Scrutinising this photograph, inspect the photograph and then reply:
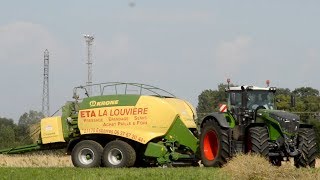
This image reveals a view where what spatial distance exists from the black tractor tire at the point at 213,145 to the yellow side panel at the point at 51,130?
17.8ft

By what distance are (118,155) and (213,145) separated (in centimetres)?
336

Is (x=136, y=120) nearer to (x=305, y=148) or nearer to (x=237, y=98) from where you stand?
(x=237, y=98)

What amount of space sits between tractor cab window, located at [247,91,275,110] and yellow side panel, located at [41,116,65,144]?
23.2ft

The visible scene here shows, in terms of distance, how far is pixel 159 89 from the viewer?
71.3ft

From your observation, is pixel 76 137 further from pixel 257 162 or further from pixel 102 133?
pixel 257 162

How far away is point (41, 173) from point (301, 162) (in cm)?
776

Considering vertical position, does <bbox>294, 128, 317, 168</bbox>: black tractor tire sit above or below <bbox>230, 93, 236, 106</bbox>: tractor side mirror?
below

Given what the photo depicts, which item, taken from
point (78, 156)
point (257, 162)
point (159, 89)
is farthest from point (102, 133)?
point (257, 162)

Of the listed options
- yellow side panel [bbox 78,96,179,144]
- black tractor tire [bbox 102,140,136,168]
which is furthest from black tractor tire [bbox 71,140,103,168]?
yellow side panel [bbox 78,96,179,144]

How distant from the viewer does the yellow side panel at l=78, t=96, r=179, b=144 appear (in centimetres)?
2012

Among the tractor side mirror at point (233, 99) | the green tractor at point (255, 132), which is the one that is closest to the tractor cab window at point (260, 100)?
the green tractor at point (255, 132)

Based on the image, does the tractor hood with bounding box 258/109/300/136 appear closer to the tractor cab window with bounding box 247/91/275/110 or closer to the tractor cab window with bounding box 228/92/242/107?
the tractor cab window with bounding box 247/91/275/110

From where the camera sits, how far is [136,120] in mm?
20375

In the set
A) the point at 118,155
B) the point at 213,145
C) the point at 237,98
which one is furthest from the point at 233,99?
the point at 118,155
